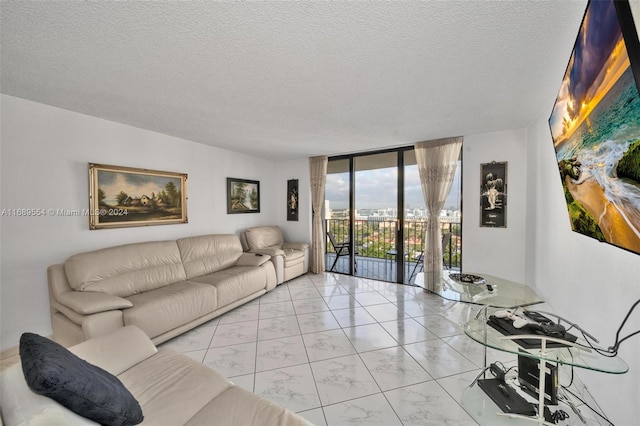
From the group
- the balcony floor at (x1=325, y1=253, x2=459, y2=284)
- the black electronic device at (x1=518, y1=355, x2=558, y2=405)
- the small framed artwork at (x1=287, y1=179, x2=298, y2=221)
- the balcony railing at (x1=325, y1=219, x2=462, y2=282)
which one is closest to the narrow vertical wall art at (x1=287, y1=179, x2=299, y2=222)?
the small framed artwork at (x1=287, y1=179, x2=298, y2=221)

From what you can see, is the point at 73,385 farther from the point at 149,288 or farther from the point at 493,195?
the point at 493,195

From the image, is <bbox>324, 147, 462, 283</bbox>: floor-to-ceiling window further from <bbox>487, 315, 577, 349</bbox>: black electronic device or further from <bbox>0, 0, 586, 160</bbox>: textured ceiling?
<bbox>487, 315, 577, 349</bbox>: black electronic device

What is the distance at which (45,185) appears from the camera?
2492 mm

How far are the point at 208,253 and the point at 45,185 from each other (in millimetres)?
1854

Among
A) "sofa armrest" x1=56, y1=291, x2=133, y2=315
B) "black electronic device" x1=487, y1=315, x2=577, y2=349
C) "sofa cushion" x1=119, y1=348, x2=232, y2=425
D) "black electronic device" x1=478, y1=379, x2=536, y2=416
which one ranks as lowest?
"black electronic device" x1=478, y1=379, x2=536, y2=416

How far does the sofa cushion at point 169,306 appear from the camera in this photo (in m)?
2.24

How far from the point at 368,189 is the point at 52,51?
4161 mm

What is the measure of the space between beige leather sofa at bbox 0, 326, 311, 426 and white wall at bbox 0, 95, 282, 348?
1644 millimetres

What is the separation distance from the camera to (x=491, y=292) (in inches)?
98.2

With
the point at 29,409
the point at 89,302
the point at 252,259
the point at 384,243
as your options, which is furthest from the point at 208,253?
the point at 384,243

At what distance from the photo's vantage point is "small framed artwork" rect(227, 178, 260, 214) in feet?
14.8

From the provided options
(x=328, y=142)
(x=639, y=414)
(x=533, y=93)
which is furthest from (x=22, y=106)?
(x=639, y=414)

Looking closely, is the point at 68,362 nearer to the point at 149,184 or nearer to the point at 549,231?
the point at 149,184

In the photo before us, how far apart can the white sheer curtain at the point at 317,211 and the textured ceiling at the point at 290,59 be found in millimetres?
1999
